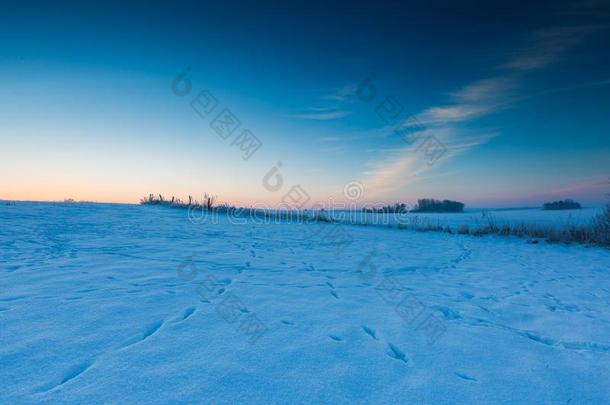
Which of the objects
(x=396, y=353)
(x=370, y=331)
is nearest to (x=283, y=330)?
(x=370, y=331)

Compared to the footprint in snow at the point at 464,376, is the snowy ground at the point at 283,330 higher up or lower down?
higher up

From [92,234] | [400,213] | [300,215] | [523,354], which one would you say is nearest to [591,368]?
[523,354]

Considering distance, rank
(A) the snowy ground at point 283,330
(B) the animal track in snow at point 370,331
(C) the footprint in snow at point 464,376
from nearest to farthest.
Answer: (A) the snowy ground at point 283,330
(C) the footprint in snow at point 464,376
(B) the animal track in snow at point 370,331

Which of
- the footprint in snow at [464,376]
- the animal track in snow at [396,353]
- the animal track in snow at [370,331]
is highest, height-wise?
the animal track in snow at [370,331]

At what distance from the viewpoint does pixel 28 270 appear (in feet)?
12.4

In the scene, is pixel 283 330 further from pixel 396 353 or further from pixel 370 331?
pixel 396 353

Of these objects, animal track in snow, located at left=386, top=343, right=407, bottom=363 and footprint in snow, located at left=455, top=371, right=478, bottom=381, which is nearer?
footprint in snow, located at left=455, top=371, right=478, bottom=381

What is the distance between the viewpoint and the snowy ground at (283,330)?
1.76 metres

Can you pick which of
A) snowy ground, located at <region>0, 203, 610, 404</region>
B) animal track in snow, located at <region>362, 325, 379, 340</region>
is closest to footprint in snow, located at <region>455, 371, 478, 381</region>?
snowy ground, located at <region>0, 203, 610, 404</region>

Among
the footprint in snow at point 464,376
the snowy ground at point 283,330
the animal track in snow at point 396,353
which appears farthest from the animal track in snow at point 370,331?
the footprint in snow at point 464,376

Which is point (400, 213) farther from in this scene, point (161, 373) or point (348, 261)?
point (161, 373)

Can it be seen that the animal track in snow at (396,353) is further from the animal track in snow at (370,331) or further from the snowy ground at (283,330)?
the animal track in snow at (370,331)

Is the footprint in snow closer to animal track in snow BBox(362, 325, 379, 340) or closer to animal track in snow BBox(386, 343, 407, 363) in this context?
animal track in snow BBox(386, 343, 407, 363)

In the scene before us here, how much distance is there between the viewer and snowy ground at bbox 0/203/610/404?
5.78 ft
